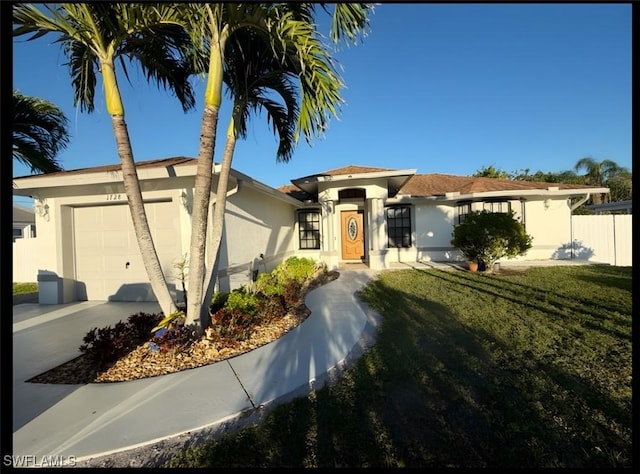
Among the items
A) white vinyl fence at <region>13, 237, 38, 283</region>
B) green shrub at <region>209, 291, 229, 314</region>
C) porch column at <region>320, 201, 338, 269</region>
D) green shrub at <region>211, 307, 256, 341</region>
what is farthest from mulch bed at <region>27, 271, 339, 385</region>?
white vinyl fence at <region>13, 237, 38, 283</region>

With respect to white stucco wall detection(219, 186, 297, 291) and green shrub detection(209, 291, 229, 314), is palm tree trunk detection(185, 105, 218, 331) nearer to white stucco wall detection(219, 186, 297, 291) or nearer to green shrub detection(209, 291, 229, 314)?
green shrub detection(209, 291, 229, 314)

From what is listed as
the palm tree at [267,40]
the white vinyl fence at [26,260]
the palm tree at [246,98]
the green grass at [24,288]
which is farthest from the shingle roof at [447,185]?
the white vinyl fence at [26,260]

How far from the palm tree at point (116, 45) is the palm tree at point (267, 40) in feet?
1.50

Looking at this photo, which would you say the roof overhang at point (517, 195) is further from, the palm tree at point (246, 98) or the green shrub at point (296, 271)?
the palm tree at point (246, 98)

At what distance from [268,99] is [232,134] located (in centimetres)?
167

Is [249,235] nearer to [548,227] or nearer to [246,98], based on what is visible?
[246,98]

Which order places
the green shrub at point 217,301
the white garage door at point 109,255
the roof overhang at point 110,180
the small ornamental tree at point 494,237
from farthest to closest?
the small ornamental tree at point 494,237 → the white garage door at point 109,255 → the roof overhang at point 110,180 → the green shrub at point 217,301

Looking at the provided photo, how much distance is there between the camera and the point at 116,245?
23.2 ft

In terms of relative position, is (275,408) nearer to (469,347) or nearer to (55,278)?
(469,347)

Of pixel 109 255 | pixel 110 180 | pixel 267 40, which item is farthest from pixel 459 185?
pixel 109 255

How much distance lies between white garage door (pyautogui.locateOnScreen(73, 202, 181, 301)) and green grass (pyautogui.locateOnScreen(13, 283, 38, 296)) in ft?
13.6

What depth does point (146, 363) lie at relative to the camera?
12.2ft

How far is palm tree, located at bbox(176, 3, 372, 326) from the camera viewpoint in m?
3.66

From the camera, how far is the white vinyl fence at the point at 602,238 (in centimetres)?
1217
